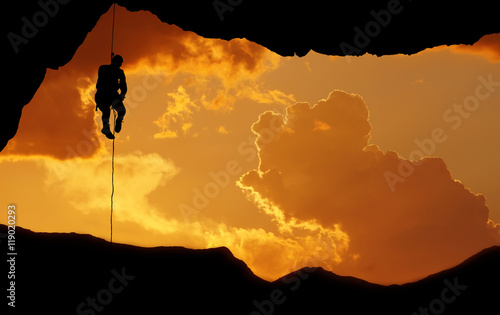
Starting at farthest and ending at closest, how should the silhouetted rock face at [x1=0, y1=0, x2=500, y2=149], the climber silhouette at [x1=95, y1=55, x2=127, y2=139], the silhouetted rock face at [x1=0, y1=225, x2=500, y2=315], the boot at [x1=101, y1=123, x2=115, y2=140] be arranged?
1. the silhouetted rock face at [x1=0, y1=225, x2=500, y2=315]
2. the silhouetted rock face at [x1=0, y1=0, x2=500, y2=149]
3. the boot at [x1=101, y1=123, x2=115, y2=140]
4. the climber silhouette at [x1=95, y1=55, x2=127, y2=139]

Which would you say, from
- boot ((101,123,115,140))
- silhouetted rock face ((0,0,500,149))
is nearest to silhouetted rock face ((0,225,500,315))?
silhouetted rock face ((0,0,500,149))

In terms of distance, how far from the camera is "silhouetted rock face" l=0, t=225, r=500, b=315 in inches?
644

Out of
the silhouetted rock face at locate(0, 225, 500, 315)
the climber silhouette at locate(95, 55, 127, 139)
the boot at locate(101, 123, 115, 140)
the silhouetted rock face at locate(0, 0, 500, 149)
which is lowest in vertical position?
the silhouetted rock face at locate(0, 225, 500, 315)

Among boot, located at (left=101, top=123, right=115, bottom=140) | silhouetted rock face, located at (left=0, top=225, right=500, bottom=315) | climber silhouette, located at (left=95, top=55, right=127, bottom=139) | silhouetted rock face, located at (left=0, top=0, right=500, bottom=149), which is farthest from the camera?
silhouetted rock face, located at (left=0, top=225, right=500, bottom=315)

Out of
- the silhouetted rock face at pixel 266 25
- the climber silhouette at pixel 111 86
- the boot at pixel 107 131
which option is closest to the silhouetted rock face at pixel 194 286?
the silhouetted rock face at pixel 266 25

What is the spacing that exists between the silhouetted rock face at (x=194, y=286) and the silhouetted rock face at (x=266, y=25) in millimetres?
6081

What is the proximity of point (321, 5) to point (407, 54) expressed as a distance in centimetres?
348

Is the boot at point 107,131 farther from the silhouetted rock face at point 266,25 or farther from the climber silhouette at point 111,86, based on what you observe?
the silhouetted rock face at point 266,25

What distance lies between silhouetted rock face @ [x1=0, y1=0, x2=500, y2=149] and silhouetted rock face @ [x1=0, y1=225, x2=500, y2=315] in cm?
608

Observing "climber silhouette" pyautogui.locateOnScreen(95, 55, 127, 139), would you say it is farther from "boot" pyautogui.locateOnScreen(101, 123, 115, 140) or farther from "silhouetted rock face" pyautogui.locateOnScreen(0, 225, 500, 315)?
"silhouetted rock face" pyautogui.locateOnScreen(0, 225, 500, 315)

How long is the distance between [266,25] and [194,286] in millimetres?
11785

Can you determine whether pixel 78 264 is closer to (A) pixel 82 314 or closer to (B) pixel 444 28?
(A) pixel 82 314

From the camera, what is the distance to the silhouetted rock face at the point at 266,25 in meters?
11.5

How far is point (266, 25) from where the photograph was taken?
40.1 feet
